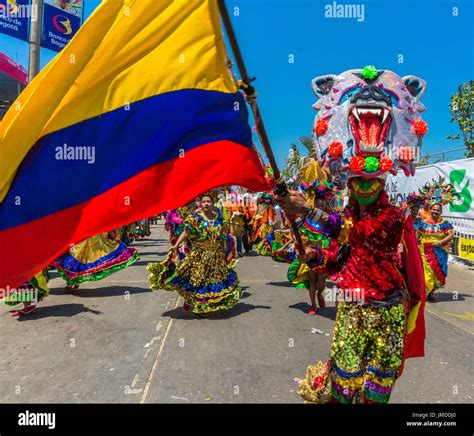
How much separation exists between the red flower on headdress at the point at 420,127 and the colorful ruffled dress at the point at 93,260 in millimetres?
6628

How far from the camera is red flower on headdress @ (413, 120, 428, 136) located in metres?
3.33

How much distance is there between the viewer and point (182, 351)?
5059mm

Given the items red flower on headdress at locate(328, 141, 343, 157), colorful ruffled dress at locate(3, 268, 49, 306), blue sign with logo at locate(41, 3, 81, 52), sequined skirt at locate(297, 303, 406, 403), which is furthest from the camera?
blue sign with logo at locate(41, 3, 81, 52)

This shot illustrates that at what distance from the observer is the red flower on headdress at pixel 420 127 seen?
10.9ft

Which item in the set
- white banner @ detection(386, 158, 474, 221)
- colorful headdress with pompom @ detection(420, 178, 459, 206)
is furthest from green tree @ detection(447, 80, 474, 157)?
colorful headdress with pompom @ detection(420, 178, 459, 206)

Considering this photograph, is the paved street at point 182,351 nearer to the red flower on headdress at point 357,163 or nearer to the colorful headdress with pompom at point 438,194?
the colorful headdress with pompom at point 438,194

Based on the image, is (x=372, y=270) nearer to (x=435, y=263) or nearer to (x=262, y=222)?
(x=435, y=263)

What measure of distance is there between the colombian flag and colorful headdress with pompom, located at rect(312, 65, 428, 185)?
68 cm

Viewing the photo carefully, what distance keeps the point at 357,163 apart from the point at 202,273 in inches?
164

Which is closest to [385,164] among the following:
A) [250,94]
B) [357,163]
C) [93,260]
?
[357,163]

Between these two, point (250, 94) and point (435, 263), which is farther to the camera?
point (435, 263)

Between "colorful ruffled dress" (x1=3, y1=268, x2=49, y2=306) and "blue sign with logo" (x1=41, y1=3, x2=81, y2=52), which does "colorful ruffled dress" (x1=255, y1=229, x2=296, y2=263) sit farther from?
"blue sign with logo" (x1=41, y1=3, x2=81, y2=52)

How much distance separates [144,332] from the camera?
5.81m
